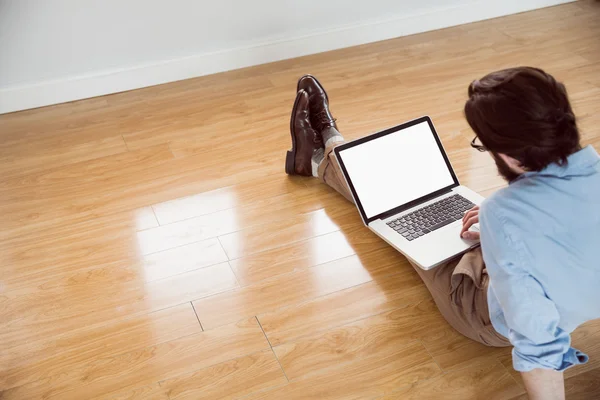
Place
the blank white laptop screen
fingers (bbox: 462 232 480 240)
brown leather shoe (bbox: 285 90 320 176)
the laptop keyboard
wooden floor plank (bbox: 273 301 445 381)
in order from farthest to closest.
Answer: brown leather shoe (bbox: 285 90 320 176), the blank white laptop screen, the laptop keyboard, fingers (bbox: 462 232 480 240), wooden floor plank (bbox: 273 301 445 381)

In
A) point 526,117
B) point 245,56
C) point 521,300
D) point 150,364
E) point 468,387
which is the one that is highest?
point 526,117

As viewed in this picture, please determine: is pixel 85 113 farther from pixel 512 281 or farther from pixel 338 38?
pixel 512 281

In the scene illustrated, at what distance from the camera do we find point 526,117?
1271mm

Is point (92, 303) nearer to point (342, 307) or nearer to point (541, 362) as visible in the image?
point (342, 307)

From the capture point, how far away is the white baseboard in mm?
3154

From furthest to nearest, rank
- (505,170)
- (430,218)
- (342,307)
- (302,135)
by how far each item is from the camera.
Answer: (302,135) < (430,218) < (342,307) < (505,170)

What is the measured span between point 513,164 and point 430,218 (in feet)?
2.45

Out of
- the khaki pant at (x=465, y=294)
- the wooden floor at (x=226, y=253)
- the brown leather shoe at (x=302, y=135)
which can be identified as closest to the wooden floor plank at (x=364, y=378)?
the wooden floor at (x=226, y=253)

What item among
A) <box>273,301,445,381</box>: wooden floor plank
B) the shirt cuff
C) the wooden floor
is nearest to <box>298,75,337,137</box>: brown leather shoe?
the wooden floor

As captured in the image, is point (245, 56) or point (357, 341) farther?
point (245, 56)

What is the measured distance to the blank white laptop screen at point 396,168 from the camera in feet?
7.07

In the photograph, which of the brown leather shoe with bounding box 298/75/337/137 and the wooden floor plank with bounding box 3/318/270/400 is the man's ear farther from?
the brown leather shoe with bounding box 298/75/337/137

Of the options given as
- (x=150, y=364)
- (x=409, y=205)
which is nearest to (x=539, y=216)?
(x=409, y=205)

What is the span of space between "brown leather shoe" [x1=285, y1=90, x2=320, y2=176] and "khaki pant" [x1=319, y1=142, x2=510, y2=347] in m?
0.70
